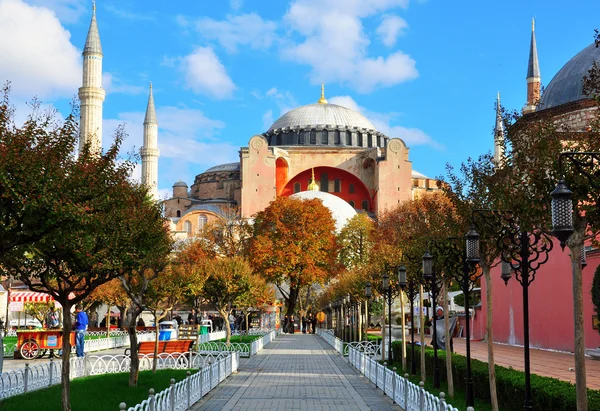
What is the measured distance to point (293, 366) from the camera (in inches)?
787

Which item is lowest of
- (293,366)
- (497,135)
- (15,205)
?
(293,366)

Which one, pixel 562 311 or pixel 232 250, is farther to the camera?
pixel 232 250

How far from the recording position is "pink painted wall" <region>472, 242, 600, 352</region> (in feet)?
64.5

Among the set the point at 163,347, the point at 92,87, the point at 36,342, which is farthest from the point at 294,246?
the point at 163,347

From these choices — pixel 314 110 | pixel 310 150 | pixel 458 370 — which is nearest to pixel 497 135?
pixel 458 370

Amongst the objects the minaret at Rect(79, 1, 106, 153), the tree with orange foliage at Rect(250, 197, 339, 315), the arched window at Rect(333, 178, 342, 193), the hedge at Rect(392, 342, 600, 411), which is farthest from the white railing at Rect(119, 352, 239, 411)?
the arched window at Rect(333, 178, 342, 193)

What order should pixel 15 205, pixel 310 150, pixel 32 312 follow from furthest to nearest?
pixel 310 150, pixel 32 312, pixel 15 205

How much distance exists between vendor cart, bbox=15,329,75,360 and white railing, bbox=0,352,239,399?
4.43 m

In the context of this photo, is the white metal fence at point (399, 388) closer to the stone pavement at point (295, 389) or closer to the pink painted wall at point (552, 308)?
the stone pavement at point (295, 389)

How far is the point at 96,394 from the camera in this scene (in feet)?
36.0

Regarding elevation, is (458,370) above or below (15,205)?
below

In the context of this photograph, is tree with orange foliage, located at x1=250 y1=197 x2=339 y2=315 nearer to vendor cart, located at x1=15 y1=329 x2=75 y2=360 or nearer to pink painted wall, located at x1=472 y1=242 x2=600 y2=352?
pink painted wall, located at x1=472 y1=242 x2=600 y2=352

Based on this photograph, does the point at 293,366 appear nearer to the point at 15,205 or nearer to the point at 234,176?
the point at 15,205

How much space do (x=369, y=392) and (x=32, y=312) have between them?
27083 mm
